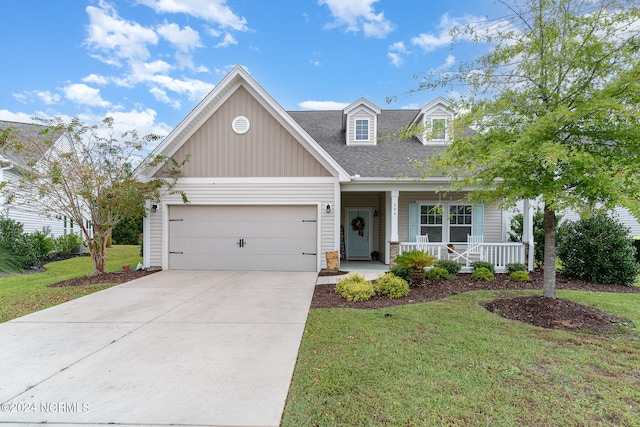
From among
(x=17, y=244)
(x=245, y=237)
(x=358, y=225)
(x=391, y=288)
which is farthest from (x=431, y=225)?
(x=17, y=244)

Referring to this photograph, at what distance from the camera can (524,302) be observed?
6.02 metres

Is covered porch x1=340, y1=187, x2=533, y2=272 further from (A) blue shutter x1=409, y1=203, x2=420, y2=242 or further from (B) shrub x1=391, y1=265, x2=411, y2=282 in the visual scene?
(B) shrub x1=391, y1=265, x2=411, y2=282

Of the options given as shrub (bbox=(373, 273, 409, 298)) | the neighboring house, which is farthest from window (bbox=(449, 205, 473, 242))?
the neighboring house

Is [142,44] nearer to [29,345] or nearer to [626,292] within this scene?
[29,345]

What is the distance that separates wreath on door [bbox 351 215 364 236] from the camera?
1324cm

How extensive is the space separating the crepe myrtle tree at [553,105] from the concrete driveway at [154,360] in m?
4.25

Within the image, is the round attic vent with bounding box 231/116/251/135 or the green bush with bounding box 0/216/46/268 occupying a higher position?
the round attic vent with bounding box 231/116/251/135

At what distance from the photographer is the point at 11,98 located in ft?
45.9

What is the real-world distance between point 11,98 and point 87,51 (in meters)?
5.56

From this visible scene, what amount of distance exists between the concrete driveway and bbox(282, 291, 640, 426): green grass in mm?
450

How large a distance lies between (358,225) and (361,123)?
4.13m

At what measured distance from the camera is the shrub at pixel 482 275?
8491mm

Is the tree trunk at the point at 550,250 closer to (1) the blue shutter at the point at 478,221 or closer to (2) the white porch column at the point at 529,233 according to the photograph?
(2) the white porch column at the point at 529,233

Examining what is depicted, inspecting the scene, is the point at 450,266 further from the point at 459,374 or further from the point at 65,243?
the point at 65,243
